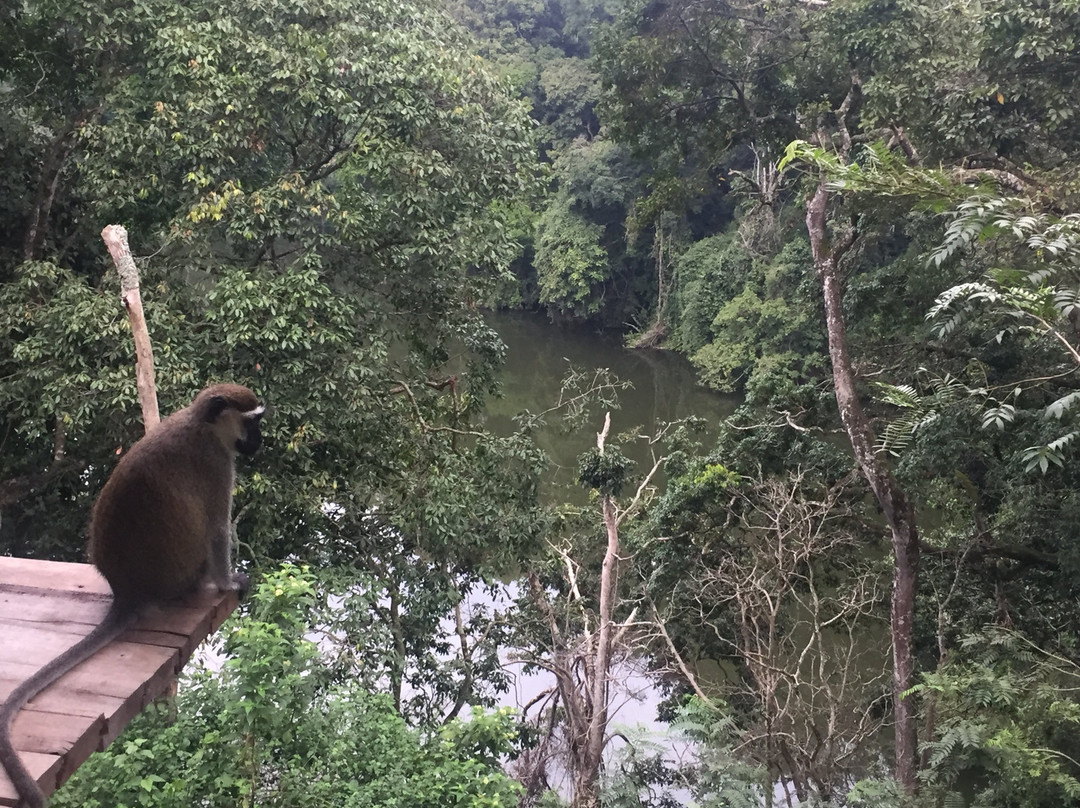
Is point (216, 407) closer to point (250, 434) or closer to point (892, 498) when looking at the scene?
point (250, 434)

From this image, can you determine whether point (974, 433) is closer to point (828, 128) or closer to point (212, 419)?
point (828, 128)

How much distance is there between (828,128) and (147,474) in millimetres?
8547

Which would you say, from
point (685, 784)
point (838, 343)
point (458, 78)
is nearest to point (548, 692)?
point (685, 784)

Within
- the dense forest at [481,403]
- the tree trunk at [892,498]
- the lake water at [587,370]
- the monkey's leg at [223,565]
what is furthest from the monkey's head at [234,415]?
the lake water at [587,370]

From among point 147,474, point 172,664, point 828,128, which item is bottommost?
Result: point 172,664

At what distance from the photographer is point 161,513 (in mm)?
2721

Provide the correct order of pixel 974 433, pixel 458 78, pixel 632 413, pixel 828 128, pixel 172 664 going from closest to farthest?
pixel 172 664 → pixel 974 433 → pixel 458 78 → pixel 828 128 → pixel 632 413

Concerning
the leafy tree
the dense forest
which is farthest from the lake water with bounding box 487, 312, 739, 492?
the leafy tree

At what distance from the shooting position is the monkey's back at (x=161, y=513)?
2.53 m

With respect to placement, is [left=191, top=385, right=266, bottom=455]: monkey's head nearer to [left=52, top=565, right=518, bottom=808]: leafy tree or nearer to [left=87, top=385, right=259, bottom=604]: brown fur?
[left=87, top=385, right=259, bottom=604]: brown fur

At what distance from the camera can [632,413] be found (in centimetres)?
2134

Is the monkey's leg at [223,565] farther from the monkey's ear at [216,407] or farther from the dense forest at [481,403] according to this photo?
the dense forest at [481,403]

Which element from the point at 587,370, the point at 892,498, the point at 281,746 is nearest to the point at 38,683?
the point at 281,746

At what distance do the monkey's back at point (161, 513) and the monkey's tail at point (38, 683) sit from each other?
111 millimetres
